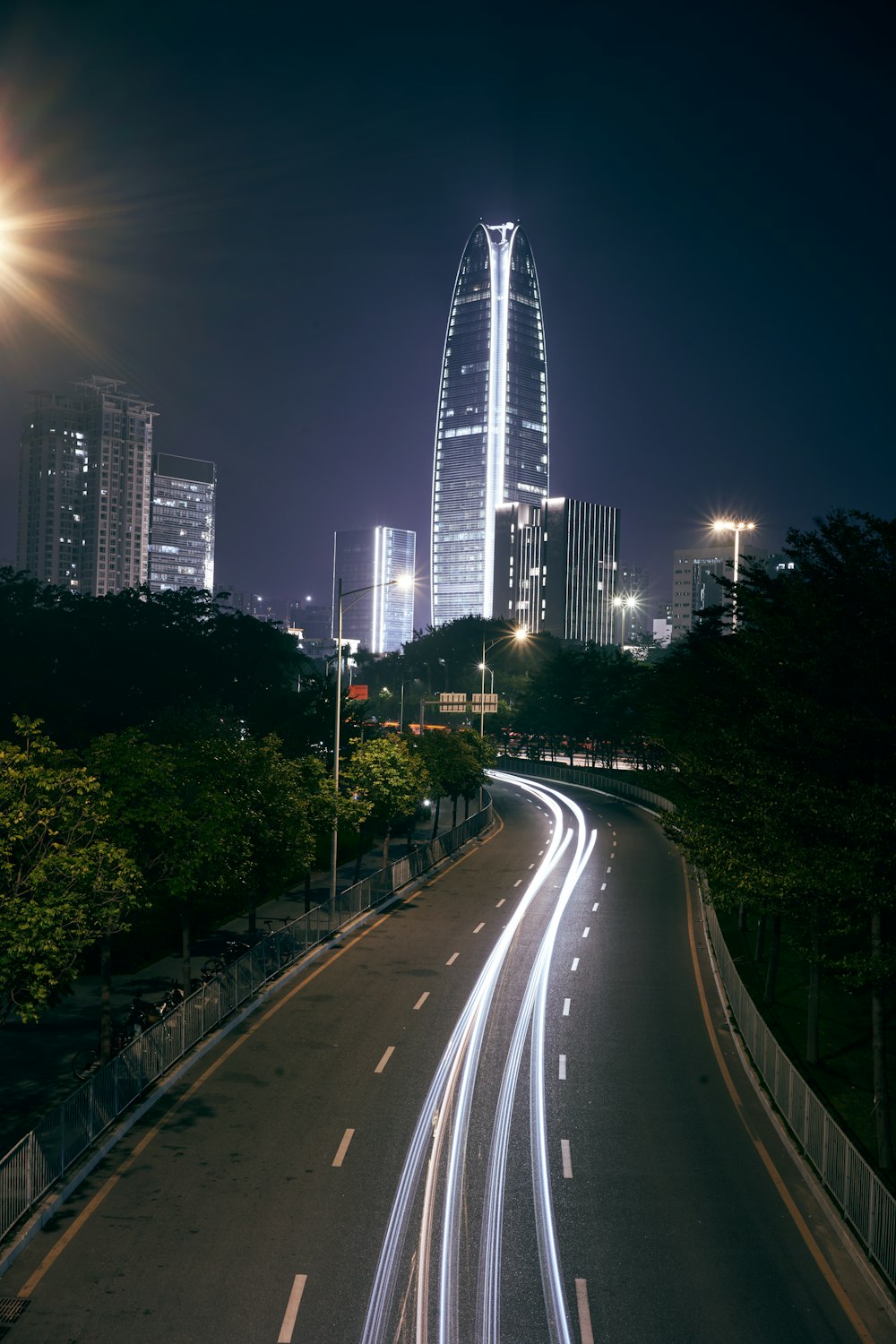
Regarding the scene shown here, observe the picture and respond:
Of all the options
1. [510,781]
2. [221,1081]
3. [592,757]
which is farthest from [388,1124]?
[592,757]

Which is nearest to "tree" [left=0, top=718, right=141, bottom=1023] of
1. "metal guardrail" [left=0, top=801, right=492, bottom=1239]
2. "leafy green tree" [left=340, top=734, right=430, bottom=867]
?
"metal guardrail" [left=0, top=801, right=492, bottom=1239]

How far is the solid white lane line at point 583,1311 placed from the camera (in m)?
12.7

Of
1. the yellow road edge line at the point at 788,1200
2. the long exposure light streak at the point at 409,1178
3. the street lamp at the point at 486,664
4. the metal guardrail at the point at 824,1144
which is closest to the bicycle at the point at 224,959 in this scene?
the long exposure light streak at the point at 409,1178

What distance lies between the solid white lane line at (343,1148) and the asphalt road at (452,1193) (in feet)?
0.17

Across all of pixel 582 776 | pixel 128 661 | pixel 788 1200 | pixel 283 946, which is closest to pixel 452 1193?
pixel 788 1200

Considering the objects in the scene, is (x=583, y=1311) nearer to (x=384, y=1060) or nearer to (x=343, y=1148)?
(x=343, y=1148)

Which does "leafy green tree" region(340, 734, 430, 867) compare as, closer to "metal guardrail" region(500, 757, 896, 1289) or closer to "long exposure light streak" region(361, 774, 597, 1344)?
"long exposure light streak" region(361, 774, 597, 1344)

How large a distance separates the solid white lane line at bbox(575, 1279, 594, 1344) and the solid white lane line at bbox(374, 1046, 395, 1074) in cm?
861

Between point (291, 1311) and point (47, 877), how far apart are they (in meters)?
7.08

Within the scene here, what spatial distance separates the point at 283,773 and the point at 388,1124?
12.6 meters

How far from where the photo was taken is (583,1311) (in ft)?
43.5

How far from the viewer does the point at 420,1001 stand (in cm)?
2728

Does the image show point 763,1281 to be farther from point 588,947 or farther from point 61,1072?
point 588,947

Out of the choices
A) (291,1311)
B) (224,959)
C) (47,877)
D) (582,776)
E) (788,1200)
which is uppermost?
(47,877)
